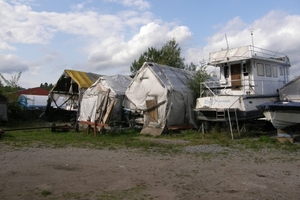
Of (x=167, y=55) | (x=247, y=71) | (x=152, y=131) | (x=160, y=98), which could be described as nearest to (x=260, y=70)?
(x=247, y=71)

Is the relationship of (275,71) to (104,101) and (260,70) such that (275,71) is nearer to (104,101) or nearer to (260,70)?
(260,70)

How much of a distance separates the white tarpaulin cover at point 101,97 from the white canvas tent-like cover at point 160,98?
83cm

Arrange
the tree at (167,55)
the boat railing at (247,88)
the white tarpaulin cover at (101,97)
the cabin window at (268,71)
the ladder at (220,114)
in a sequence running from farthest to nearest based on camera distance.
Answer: the tree at (167,55) → the white tarpaulin cover at (101,97) → the cabin window at (268,71) → the boat railing at (247,88) → the ladder at (220,114)

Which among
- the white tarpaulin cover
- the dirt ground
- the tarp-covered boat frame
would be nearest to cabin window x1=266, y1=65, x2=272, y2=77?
the dirt ground

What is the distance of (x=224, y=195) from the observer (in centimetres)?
551

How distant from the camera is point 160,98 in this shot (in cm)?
1755

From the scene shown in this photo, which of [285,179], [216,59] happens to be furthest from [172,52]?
Result: [285,179]

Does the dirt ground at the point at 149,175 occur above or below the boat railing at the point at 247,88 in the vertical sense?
below

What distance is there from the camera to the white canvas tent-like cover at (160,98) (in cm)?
1708

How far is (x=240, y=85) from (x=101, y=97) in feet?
28.6

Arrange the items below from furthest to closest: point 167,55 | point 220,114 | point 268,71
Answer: point 167,55
point 268,71
point 220,114

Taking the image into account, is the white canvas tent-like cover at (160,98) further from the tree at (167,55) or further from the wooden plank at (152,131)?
the tree at (167,55)

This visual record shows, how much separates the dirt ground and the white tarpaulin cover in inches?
332

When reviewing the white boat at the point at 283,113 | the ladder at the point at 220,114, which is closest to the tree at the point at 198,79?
the ladder at the point at 220,114
